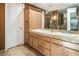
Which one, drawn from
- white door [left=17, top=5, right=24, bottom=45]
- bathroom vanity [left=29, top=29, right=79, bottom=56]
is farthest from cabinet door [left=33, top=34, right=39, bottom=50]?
white door [left=17, top=5, right=24, bottom=45]

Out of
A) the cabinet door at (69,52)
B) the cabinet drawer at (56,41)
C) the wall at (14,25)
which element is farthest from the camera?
the wall at (14,25)

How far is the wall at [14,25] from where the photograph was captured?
5.34 feet

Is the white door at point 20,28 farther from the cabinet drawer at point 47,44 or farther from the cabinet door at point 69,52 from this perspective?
the cabinet door at point 69,52

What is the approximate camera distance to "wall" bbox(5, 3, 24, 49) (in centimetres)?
163

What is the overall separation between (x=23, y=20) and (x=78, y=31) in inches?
36.0

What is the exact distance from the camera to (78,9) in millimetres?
1447

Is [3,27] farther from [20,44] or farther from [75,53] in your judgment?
[75,53]

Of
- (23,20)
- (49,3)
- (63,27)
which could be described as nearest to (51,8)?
(49,3)

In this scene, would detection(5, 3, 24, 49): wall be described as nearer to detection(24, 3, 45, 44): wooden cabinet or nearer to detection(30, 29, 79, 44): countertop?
detection(24, 3, 45, 44): wooden cabinet

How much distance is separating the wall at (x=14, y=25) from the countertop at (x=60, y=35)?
0.27 m

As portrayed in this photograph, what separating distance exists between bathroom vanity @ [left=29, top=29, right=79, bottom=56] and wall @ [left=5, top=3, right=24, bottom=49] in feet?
0.71

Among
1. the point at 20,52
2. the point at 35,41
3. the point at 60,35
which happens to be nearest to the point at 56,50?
the point at 60,35

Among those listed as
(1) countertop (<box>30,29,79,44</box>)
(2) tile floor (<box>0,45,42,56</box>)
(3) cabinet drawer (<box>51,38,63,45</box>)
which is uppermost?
(1) countertop (<box>30,29,79,44</box>)

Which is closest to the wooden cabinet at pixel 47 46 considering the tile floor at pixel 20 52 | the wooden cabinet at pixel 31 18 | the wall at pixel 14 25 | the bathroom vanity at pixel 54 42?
the bathroom vanity at pixel 54 42
